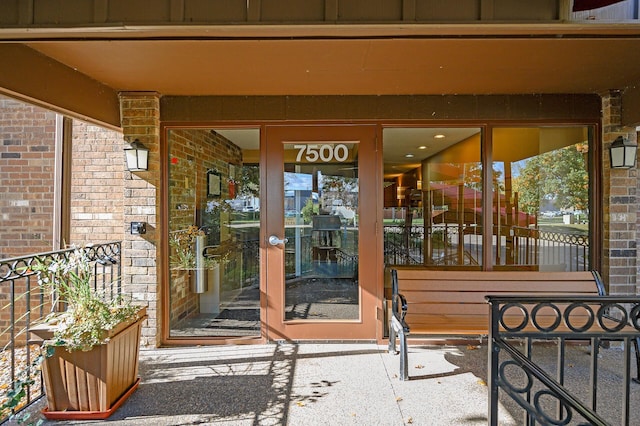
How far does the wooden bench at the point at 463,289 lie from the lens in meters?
3.41

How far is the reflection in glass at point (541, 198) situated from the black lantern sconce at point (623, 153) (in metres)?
0.32

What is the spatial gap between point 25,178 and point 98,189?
2.96 ft

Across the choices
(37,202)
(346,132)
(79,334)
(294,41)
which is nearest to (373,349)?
(346,132)

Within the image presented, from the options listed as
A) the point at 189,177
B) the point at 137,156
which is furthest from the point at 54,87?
the point at 189,177

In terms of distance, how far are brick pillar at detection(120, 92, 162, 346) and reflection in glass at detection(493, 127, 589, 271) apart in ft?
11.5

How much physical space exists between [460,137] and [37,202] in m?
5.09

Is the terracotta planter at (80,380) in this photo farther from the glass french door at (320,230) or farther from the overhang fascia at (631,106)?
the overhang fascia at (631,106)

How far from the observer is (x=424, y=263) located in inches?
251

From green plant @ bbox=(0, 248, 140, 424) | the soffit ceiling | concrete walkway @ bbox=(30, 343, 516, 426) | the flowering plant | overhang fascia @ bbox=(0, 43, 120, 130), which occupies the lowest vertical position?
concrete walkway @ bbox=(30, 343, 516, 426)

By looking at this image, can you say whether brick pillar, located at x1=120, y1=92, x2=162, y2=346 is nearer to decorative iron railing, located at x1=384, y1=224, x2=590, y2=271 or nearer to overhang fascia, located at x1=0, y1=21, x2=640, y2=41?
overhang fascia, located at x1=0, y1=21, x2=640, y2=41

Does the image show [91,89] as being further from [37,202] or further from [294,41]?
[294,41]

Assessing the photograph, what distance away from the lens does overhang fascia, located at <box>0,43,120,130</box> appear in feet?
8.19

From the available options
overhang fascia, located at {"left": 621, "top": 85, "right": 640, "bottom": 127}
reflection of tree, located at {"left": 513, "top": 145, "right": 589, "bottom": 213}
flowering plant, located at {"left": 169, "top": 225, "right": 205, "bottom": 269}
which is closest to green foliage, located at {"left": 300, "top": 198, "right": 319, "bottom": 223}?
flowering plant, located at {"left": 169, "top": 225, "right": 205, "bottom": 269}

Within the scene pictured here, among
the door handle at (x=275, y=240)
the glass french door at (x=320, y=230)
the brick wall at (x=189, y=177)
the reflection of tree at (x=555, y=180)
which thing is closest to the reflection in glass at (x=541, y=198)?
the reflection of tree at (x=555, y=180)
